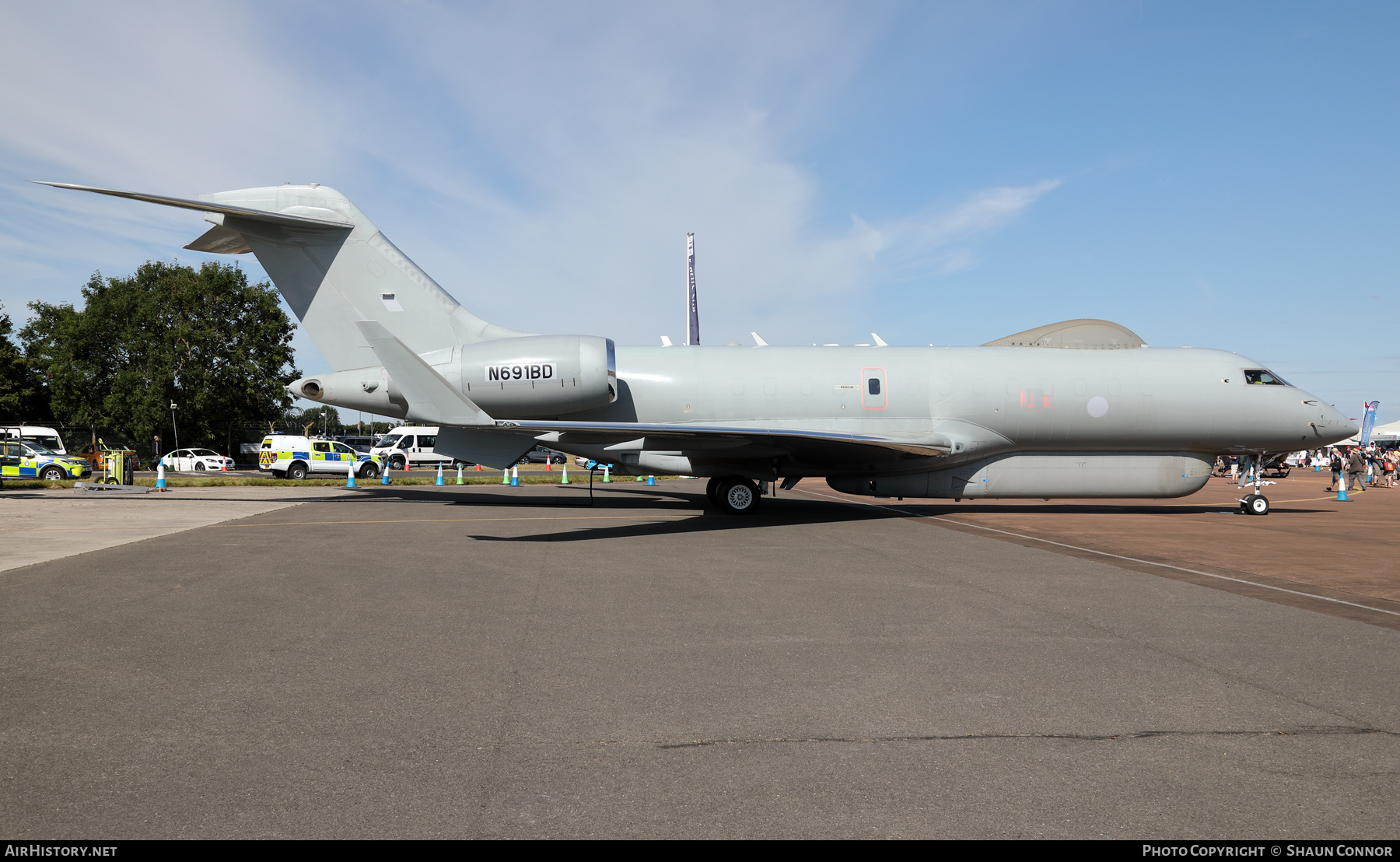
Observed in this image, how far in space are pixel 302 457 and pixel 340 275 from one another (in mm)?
17002

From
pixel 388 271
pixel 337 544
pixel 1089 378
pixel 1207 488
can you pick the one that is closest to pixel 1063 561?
pixel 1089 378

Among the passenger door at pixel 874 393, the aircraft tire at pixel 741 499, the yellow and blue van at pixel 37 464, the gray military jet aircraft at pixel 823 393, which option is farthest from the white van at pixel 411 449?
the passenger door at pixel 874 393

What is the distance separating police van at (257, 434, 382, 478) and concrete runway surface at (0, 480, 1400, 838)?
23367 mm

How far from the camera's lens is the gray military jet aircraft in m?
14.6

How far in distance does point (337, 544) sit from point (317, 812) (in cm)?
825

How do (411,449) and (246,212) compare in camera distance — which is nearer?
(246,212)

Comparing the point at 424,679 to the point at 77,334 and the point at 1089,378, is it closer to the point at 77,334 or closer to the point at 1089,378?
the point at 1089,378

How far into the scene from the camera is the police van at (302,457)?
29.8 metres

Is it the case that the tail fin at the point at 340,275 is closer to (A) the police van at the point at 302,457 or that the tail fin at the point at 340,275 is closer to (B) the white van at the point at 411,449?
(A) the police van at the point at 302,457

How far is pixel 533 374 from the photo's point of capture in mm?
14516

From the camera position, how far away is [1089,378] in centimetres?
1502

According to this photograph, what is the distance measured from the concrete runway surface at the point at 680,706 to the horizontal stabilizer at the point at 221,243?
937 cm

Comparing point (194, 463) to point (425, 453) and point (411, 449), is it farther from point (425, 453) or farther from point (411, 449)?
point (425, 453)

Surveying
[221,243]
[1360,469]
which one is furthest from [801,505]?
[1360,469]
